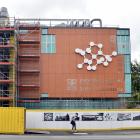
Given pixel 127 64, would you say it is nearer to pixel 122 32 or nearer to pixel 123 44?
pixel 123 44

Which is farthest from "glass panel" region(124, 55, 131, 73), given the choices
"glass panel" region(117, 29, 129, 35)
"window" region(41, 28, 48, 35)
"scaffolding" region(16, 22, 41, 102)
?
"scaffolding" region(16, 22, 41, 102)

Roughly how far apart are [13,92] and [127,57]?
56.2 feet

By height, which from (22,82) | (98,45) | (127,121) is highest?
(98,45)

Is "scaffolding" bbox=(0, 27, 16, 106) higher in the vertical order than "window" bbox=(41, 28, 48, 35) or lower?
lower

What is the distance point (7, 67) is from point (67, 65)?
8.35 metres

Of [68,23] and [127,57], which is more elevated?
[68,23]

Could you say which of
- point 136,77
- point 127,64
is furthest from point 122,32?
point 136,77

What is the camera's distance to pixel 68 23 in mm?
69312

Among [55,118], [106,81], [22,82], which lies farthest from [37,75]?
[55,118]

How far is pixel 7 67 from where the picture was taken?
63.5 meters

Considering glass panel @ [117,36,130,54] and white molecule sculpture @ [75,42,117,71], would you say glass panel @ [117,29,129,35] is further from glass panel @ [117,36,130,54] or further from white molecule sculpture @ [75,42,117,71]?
white molecule sculpture @ [75,42,117,71]

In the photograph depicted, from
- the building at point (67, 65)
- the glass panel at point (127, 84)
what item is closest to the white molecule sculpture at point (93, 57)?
the building at point (67, 65)

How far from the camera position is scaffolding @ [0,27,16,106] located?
61.6 meters

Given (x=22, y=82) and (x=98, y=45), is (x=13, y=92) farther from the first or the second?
(x=98, y=45)
